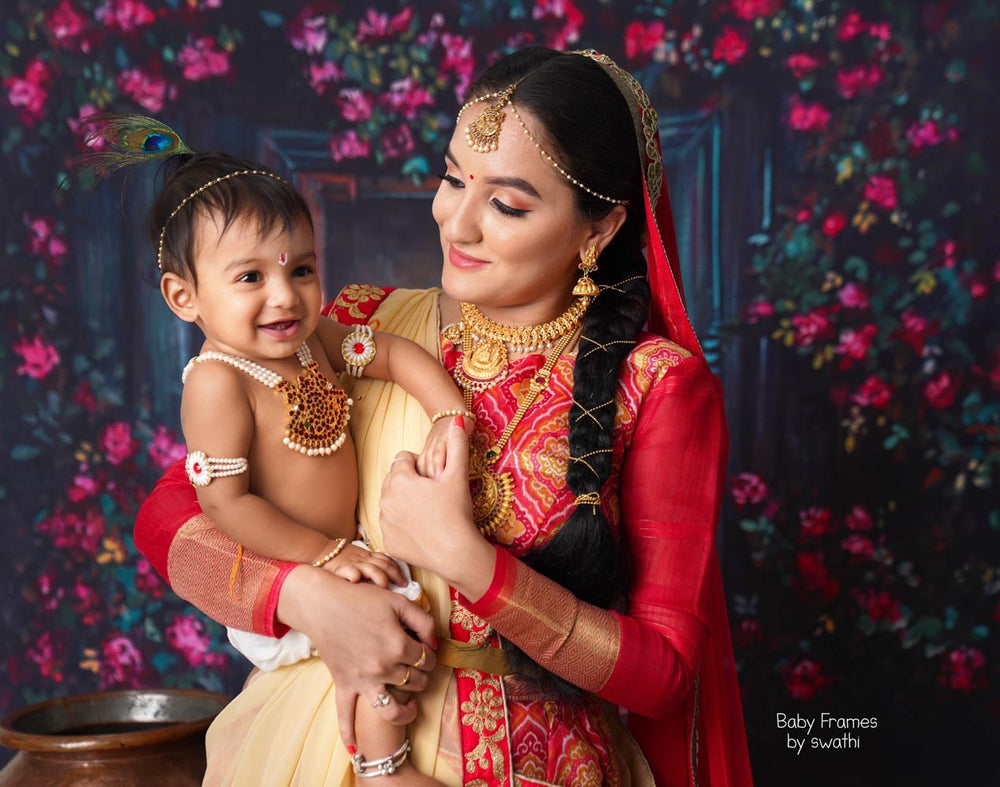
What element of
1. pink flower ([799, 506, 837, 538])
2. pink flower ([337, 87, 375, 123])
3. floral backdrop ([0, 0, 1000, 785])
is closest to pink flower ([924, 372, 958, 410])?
floral backdrop ([0, 0, 1000, 785])

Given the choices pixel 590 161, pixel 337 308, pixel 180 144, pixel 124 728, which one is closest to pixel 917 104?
pixel 590 161

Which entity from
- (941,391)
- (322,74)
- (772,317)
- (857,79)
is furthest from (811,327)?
(322,74)

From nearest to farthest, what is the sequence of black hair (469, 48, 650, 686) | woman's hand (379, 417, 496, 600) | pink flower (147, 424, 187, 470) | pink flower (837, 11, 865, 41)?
woman's hand (379, 417, 496, 600) < black hair (469, 48, 650, 686) < pink flower (837, 11, 865, 41) < pink flower (147, 424, 187, 470)

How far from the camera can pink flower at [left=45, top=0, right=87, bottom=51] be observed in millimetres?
3035

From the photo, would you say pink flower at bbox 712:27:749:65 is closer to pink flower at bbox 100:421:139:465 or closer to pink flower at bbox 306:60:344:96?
pink flower at bbox 306:60:344:96

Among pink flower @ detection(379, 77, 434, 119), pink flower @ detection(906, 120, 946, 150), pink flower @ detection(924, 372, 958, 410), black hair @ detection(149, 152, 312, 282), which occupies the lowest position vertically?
pink flower @ detection(924, 372, 958, 410)

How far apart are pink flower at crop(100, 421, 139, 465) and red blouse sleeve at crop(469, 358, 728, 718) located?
1.88 meters

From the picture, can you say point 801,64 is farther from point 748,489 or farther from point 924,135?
point 748,489

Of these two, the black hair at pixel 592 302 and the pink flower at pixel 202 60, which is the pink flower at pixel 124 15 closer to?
the pink flower at pixel 202 60

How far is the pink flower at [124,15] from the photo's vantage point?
119 inches

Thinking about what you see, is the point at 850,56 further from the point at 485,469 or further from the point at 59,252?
the point at 59,252

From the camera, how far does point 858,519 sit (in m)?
3.12

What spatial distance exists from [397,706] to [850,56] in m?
2.19

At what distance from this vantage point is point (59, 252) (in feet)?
10.2
